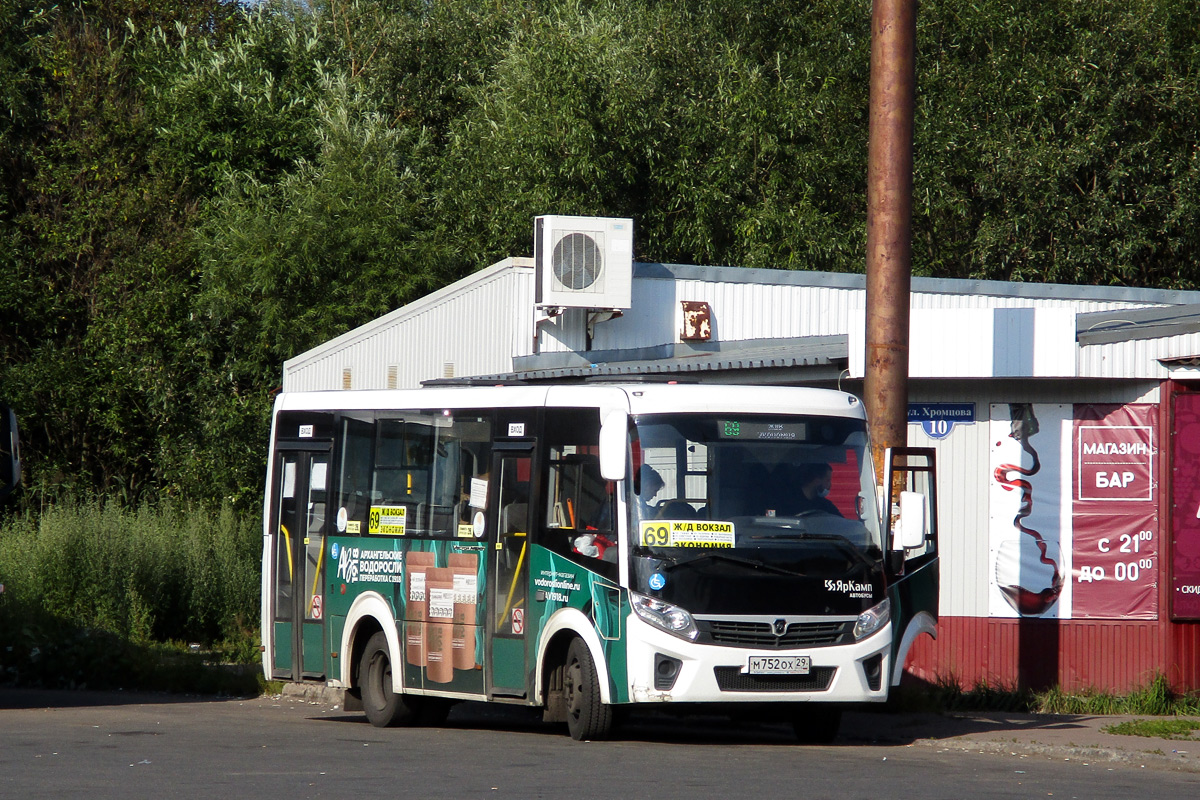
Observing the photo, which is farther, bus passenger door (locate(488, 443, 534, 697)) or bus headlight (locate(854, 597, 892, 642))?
bus passenger door (locate(488, 443, 534, 697))

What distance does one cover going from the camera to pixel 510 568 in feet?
40.4

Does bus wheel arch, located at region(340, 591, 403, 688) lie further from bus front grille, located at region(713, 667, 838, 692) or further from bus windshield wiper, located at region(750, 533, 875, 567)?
bus windshield wiper, located at region(750, 533, 875, 567)

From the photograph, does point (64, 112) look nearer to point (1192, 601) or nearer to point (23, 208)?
point (23, 208)

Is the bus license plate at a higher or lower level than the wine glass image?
lower

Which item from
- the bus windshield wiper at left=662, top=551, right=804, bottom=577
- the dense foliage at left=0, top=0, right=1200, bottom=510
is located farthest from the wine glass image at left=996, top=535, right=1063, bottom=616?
the dense foliage at left=0, top=0, right=1200, bottom=510

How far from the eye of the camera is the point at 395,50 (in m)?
37.8

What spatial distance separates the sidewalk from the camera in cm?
1103

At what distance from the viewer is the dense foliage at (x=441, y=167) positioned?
31.8 meters

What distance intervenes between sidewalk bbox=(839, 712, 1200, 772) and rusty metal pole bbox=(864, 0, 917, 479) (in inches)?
80.0

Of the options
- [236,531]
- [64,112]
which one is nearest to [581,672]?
[236,531]

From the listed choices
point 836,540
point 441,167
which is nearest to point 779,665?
point 836,540

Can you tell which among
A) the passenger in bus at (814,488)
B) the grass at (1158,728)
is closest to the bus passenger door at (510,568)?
the passenger in bus at (814,488)

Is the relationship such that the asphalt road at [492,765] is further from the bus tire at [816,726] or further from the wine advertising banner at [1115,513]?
the wine advertising banner at [1115,513]

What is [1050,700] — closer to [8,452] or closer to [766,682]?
[766,682]
